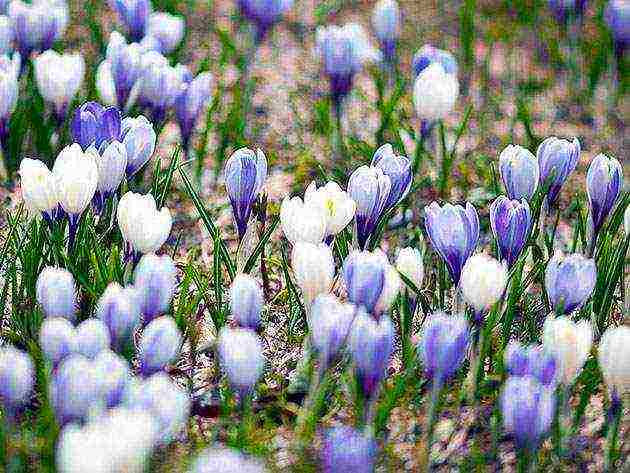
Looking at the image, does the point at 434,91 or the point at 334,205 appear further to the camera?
the point at 434,91

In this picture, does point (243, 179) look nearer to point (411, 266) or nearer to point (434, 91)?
point (411, 266)

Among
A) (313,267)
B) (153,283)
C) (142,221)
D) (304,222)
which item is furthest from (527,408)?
(142,221)

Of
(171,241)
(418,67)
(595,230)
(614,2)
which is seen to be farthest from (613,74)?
(171,241)

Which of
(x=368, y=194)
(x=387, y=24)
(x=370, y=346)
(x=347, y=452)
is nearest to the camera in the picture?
(x=347, y=452)

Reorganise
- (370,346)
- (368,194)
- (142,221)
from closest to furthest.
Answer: (370,346), (142,221), (368,194)

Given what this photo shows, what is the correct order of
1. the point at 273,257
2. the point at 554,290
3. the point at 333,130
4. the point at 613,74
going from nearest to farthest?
the point at 554,290 → the point at 273,257 → the point at 333,130 → the point at 613,74

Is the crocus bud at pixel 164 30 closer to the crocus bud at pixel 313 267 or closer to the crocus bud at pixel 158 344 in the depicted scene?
the crocus bud at pixel 313 267

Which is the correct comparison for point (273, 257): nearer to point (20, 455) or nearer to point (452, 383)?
point (452, 383)
